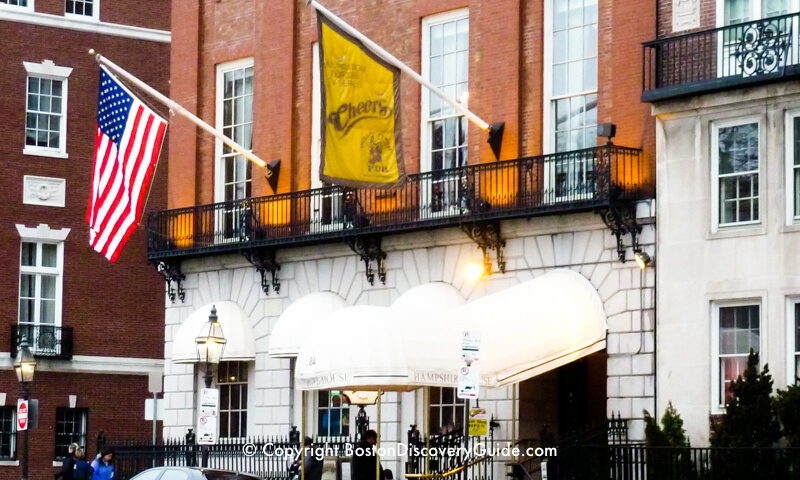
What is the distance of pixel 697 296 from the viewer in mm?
28359

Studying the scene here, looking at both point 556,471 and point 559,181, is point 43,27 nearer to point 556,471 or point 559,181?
point 559,181

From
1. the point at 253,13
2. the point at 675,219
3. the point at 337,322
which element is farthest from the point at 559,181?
the point at 253,13

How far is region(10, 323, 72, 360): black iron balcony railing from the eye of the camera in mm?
48031

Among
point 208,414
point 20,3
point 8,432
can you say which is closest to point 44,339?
point 8,432

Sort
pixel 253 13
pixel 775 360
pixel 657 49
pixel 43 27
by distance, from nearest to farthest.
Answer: pixel 775 360, pixel 657 49, pixel 253 13, pixel 43 27

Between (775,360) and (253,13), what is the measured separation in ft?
52.7

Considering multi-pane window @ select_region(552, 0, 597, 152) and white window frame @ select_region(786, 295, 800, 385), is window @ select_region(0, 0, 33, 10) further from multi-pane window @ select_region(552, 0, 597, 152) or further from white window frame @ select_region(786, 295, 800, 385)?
white window frame @ select_region(786, 295, 800, 385)

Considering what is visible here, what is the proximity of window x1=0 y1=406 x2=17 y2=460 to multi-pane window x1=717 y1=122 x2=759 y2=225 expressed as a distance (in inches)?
1037

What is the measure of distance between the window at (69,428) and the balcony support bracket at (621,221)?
78.8ft

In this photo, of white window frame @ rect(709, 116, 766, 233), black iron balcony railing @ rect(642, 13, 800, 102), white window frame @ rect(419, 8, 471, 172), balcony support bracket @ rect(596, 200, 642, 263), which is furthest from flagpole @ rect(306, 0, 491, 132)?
white window frame @ rect(709, 116, 766, 233)

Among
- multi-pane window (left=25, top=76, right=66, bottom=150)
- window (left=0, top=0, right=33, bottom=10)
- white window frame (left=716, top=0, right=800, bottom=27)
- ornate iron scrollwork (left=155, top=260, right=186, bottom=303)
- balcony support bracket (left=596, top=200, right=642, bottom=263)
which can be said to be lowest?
ornate iron scrollwork (left=155, top=260, right=186, bottom=303)

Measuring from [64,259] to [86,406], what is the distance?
4347 millimetres

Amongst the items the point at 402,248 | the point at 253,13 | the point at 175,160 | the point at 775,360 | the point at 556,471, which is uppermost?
Result: the point at 253,13

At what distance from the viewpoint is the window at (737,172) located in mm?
27828
